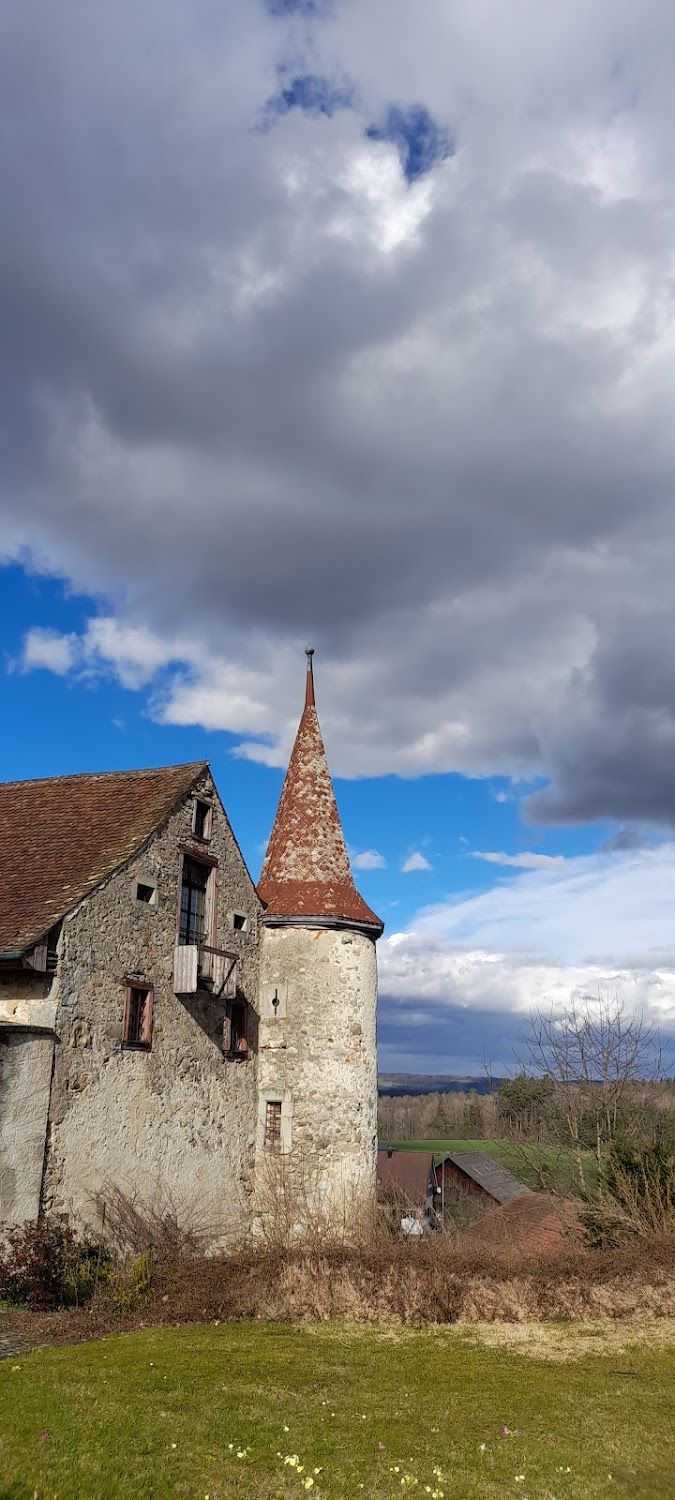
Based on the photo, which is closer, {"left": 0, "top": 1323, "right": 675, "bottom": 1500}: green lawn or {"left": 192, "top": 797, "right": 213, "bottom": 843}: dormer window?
{"left": 0, "top": 1323, "right": 675, "bottom": 1500}: green lawn

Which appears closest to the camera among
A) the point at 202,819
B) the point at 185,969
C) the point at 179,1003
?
the point at 185,969

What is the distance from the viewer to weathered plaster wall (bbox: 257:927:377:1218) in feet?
60.0

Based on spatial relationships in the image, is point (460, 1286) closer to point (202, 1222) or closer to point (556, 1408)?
point (556, 1408)

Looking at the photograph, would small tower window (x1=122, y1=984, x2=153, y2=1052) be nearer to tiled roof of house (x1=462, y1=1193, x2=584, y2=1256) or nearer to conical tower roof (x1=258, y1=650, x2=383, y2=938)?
conical tower roof (x1=258, y1=650, x2=383, y2=938)

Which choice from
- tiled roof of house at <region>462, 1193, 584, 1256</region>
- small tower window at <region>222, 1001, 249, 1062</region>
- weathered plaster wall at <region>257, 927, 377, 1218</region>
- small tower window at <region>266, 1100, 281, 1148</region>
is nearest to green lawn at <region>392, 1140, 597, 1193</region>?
tiled roof of house at <region>462, 1193, 584, 1256</region>

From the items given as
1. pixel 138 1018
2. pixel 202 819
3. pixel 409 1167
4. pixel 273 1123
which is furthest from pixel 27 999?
pixel 409 1167

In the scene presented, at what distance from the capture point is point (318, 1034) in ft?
62.5

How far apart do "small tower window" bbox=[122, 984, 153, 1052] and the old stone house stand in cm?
4

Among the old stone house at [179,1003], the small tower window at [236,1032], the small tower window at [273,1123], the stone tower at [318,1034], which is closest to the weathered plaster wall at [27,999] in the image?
the old stone house at [179,1003]

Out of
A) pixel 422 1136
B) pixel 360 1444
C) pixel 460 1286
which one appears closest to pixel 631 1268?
pixel 460 1286

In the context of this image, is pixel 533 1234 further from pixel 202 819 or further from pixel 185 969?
pixel 202 819

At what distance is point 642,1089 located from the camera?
27.7 m

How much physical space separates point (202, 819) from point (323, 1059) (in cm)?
554

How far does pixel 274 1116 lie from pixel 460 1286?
6.61 metres
